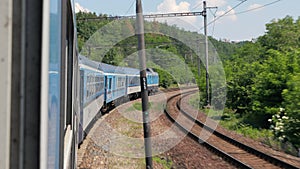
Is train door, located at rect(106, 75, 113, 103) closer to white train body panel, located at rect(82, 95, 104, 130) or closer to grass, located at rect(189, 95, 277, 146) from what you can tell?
white train body panel, located at rect(82, 95, 104, 130)

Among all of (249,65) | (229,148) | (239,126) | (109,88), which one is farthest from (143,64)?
(249,65)

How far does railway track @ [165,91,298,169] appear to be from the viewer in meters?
7.72

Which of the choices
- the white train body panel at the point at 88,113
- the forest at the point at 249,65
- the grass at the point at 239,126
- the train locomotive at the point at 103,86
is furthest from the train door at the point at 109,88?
the grass at the point at 239,126

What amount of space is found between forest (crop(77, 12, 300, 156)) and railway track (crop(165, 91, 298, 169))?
126 cm

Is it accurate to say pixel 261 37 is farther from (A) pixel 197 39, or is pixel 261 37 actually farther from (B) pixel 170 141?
(B) pixel 170 141

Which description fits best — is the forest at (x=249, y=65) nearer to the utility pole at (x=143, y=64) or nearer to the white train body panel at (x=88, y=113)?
the white train body panel at (x=88, y=113)

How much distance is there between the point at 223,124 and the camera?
15055 mm

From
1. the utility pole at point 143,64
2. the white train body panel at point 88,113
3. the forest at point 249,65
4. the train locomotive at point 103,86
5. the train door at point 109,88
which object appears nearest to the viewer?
the utility pole at point 143,64

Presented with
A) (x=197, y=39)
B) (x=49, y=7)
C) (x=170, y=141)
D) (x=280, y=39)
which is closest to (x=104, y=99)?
(x=170, y=141)

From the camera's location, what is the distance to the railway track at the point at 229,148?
7720mm

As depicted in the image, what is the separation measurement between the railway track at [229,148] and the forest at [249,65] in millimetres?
1257

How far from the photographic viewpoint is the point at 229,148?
9.64m

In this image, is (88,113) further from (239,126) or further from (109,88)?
(239,126)

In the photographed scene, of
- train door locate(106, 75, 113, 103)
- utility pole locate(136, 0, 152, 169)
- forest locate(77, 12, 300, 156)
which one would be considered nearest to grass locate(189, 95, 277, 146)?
forest locate(77, 12, 300, 156)
